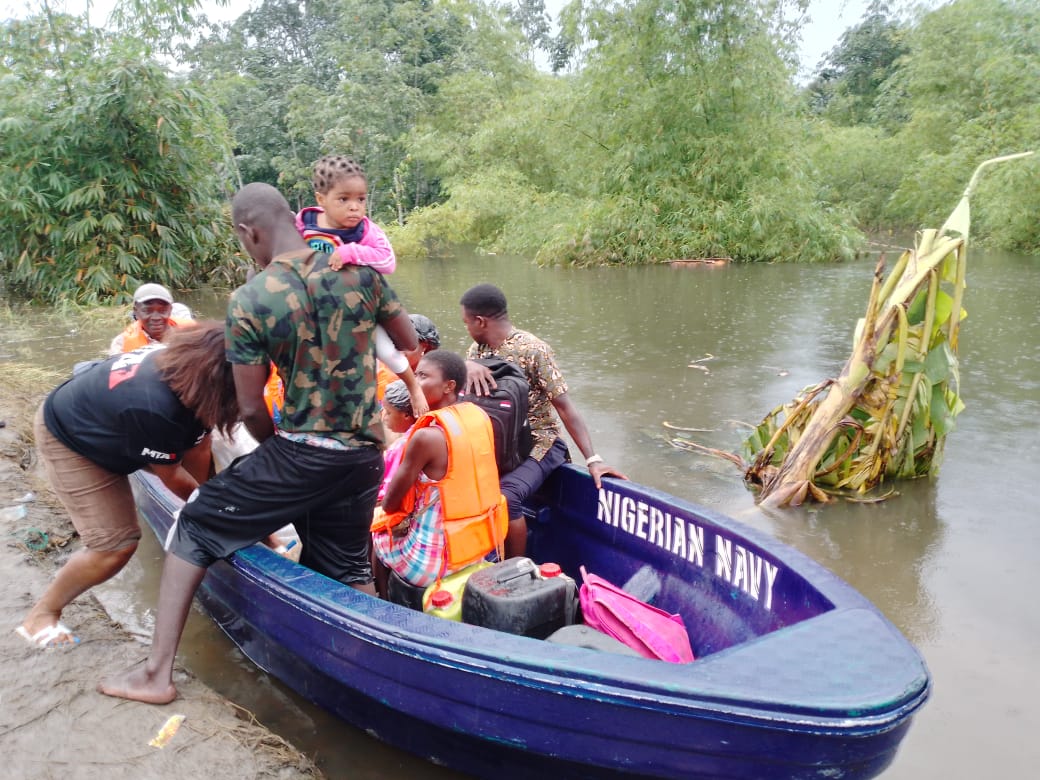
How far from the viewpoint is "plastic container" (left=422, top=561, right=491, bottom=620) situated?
2.81 metres

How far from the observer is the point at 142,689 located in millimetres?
2684

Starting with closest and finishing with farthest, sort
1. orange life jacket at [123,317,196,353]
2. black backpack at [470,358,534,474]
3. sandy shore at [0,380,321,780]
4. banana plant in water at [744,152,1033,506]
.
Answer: sandy shore at [0,380,321,780]
black backpack at [470,358,534,474]
banana plant in water at [744,152,1033,506]
orange life jacket at [123,317,196,353]

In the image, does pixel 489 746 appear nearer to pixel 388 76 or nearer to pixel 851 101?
pixel 388 76

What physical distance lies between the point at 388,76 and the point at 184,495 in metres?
30.8

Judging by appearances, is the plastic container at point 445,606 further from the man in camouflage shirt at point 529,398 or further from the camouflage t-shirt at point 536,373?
the camouflage t-shirt at point 536,373

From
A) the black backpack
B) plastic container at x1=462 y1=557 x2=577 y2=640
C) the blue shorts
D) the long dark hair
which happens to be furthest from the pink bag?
the long dark hair

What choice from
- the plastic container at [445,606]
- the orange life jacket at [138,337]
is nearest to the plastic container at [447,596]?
the plastic container at [445,606]

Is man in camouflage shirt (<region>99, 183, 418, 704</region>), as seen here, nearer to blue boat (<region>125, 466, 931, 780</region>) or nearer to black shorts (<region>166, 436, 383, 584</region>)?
black shorts (<region>166, 436, 383, 584</region>)

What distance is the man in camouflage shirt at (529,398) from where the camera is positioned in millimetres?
3438

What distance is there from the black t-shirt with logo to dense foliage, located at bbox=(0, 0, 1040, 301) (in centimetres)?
980

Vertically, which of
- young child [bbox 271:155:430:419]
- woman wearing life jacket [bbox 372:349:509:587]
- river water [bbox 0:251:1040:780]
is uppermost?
young child [bbox 271:155:430:419]

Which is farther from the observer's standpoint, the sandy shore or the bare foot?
the bare foot

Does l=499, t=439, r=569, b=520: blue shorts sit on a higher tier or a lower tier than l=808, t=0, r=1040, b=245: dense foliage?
lower

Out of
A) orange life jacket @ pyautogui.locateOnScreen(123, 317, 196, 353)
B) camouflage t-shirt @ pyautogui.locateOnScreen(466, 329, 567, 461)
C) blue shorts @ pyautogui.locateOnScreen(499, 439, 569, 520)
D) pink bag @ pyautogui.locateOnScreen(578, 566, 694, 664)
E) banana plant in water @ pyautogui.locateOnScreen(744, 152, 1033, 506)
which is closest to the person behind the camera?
pink bag @ pyautogui.locateOnScreen(578, 566, 694, 664)
